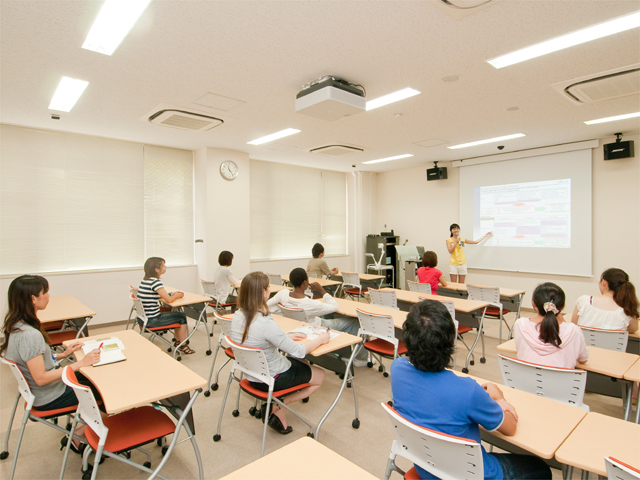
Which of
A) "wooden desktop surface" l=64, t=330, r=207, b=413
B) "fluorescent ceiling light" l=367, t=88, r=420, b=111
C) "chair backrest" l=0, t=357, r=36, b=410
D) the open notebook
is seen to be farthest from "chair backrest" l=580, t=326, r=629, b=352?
"chair backrest" l=0, t=357, r=36, b=410

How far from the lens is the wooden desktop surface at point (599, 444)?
126 centimetres

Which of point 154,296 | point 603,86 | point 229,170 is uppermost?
point 603,86

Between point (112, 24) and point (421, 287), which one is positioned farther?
point (421, 287)

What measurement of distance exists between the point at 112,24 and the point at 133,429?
109 inches

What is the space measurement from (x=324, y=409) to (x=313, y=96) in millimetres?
2905

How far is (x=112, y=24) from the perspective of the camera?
2.58 metres

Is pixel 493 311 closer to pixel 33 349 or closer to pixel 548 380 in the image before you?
pixel 548 380

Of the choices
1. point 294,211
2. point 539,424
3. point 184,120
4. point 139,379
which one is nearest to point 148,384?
point 139,379

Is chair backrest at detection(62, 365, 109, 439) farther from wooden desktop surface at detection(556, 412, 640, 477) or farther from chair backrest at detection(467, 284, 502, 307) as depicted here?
chair backrest at detection(467, 284, 502, 307)

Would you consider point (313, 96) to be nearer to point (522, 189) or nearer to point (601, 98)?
point (601, 98)

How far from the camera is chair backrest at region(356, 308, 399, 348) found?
3.21m

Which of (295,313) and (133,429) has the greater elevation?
(295,313)

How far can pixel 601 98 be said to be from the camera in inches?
155

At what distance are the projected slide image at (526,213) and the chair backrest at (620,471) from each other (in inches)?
256
